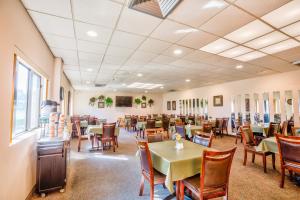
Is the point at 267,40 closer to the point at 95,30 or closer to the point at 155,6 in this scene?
the point at 155,6

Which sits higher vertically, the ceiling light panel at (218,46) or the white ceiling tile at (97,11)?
the ceiling light panel at (218,46)

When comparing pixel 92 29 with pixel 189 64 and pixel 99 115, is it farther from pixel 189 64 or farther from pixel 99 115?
pixel 99 115

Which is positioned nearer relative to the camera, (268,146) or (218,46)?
(268,146)

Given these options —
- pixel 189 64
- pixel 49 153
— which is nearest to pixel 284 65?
pixel 189 64

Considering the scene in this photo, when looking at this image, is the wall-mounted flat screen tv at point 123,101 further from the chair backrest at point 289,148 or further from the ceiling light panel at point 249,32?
the chair backrest at point 289,148

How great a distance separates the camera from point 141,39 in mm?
3096

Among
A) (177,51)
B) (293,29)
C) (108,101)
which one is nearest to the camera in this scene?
(293,29)

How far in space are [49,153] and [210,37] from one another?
11.7ft

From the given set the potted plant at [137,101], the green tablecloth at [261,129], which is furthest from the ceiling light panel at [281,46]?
the potted plant at [137,101]

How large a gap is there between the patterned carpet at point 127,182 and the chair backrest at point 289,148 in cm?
55

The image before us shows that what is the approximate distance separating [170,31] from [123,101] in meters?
10.3

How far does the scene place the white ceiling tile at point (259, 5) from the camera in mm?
2016

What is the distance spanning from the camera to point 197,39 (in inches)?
121

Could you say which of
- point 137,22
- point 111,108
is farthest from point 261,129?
point 111,108
